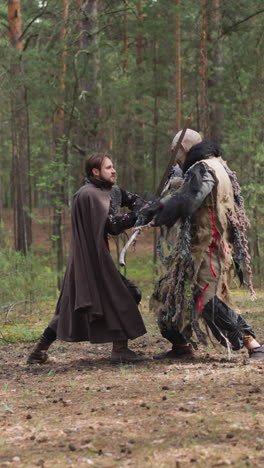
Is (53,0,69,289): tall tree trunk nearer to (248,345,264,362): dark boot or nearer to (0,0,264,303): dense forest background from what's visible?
(0,0,264,303): dense forest background

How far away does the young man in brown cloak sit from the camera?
18.9 feet

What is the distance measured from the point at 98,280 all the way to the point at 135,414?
200 cm

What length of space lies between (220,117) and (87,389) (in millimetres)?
13229

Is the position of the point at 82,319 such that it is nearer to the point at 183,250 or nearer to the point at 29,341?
the point at 183,250

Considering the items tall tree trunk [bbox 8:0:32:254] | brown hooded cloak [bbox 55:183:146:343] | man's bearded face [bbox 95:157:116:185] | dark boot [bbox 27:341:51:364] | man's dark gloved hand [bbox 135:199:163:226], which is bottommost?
dark boot [bbox 27:341:51:364]

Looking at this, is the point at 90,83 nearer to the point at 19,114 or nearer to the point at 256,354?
the point at 19,114

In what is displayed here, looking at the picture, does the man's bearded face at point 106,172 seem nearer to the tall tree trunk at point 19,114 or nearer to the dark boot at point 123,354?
the dark boot at point 123,354

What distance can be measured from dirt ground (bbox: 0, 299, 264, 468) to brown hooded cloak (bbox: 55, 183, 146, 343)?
0.34 metres

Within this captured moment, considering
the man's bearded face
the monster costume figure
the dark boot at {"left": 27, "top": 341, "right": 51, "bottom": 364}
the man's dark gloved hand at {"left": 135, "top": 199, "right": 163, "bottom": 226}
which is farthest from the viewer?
the dark boot at {"left": 27, "top": 341, "right": 51, "bottom": 364}

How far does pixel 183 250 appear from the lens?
554 cm

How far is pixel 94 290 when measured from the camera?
579cm

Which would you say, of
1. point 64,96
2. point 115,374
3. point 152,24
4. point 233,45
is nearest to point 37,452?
point 115,374

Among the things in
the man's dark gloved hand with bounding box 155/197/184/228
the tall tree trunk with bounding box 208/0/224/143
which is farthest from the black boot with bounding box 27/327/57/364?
the tall tree trunk with bounding box 208/0/224/143

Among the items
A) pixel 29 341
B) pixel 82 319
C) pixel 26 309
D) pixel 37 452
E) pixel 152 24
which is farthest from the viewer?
pixel 152 24
